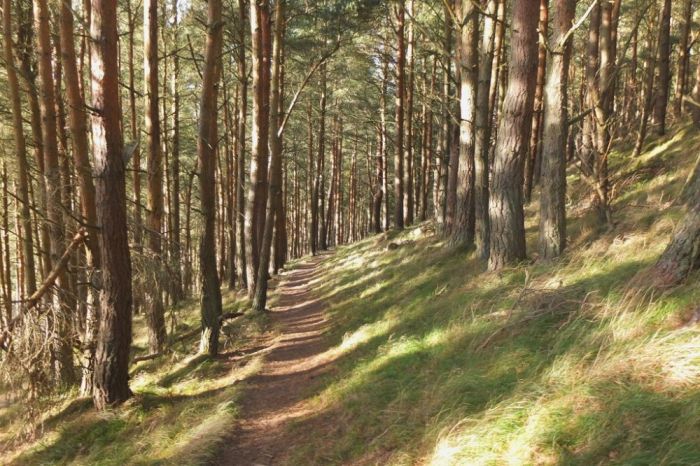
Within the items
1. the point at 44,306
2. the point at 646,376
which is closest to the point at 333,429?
→ the point at 646,376

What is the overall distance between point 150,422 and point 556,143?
22.7ft

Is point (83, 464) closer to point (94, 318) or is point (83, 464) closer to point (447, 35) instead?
point (94, 318)

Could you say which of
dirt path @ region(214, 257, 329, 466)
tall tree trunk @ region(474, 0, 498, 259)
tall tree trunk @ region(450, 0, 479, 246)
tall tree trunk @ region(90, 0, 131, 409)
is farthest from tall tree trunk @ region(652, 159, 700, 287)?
tall tree trunk @ region(90, 0, 131, 409)

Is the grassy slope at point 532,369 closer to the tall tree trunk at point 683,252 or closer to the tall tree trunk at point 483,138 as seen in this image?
the tall tree trunk at point 683,252

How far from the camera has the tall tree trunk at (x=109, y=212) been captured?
20.3 ft

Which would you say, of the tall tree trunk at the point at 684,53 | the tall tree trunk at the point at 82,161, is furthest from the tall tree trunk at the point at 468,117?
the tall tree trunk at the point at 82,161

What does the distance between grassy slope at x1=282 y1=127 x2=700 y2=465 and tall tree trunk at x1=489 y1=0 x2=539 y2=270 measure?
1.62 feet

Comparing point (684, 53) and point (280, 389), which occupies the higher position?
point (684, 53)

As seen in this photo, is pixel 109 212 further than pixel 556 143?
No

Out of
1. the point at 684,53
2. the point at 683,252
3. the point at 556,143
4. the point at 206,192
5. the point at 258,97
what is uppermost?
the point at 684,53

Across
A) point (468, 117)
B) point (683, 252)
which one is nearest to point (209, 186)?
point (468, 117)

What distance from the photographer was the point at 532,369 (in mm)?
4066

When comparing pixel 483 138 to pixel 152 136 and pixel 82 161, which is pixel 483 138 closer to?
pixel 152 136

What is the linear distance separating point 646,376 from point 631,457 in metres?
0.65
